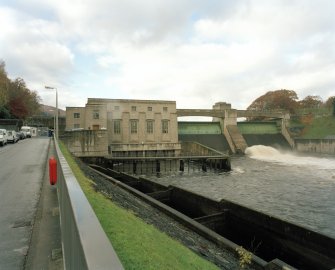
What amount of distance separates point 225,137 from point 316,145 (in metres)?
18.7

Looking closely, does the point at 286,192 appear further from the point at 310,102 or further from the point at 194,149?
the point at 310,102

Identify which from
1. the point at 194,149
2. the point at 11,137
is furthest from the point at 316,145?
the point at 11,137

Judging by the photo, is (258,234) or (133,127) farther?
(133,127)

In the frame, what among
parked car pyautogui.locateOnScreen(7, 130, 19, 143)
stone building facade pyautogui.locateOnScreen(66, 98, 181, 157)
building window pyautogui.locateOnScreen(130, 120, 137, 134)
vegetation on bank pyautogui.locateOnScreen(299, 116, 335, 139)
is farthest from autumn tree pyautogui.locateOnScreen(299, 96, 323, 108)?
parked car pyautogui.locateOnScreen(7, 130, 19, 143)

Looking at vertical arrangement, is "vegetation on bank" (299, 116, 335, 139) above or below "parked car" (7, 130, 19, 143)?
above

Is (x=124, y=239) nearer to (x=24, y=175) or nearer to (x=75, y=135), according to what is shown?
(x=24, y=175)

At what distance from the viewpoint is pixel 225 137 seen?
216 feet

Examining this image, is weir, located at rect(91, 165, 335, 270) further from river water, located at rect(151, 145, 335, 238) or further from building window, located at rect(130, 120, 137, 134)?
building window, located at rect(130, 120, 137, 134)

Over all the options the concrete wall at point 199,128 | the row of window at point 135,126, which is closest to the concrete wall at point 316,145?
the concrete wall at point 199,128

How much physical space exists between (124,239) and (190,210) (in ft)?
41.2

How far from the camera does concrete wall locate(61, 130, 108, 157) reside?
1781 inches

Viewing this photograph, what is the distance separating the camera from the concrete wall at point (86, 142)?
45250 millimetres

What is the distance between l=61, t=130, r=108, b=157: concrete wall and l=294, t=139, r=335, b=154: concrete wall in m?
43.3

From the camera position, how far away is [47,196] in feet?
35.5
